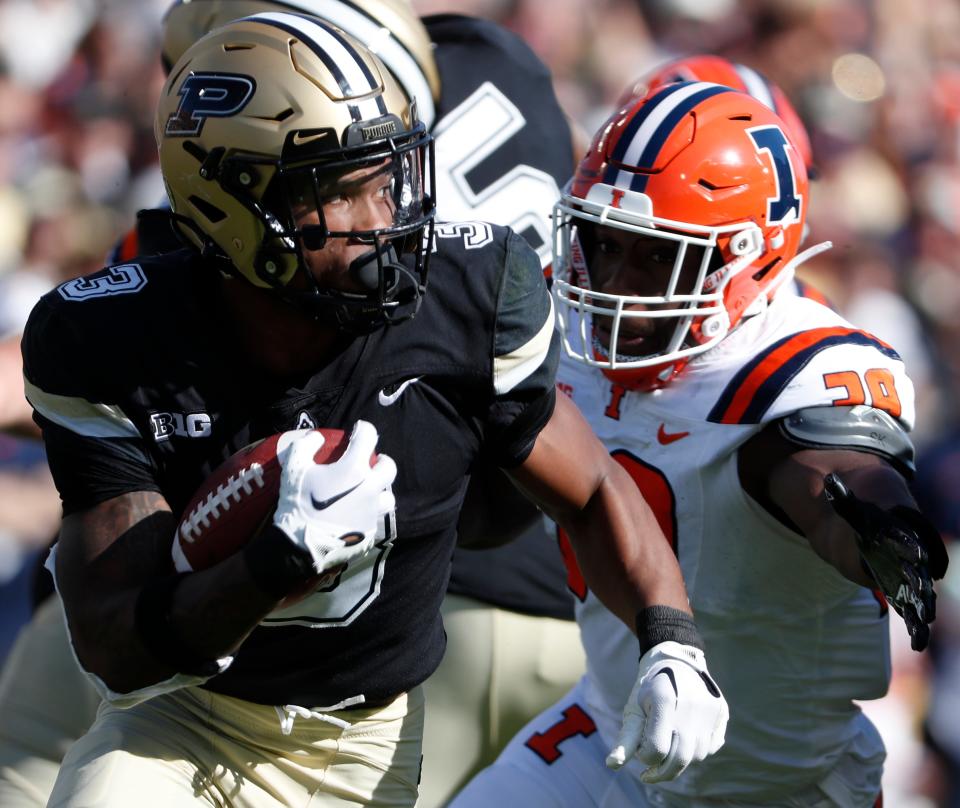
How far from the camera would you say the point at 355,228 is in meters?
2.12

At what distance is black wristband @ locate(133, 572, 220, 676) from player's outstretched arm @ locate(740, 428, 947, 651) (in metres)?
1.00

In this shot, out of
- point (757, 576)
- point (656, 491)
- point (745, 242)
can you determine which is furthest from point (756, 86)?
point (757, 576)

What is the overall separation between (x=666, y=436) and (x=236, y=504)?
1070 mm

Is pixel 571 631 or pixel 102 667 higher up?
pixel 102 667

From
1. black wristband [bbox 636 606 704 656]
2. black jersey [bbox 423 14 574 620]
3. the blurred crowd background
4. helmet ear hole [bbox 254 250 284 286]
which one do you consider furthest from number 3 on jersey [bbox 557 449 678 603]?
the blurred crowd background

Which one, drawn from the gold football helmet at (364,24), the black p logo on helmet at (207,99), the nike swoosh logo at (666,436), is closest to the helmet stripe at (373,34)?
the gold football helmet at (364,24)

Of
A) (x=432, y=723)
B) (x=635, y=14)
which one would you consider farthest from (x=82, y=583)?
(x=635, y=14)

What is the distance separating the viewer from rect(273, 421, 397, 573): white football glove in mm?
1801

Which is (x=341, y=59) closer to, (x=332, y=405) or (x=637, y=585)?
(x=332, y=405)

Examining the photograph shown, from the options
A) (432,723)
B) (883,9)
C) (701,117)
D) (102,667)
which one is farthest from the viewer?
(883,9)

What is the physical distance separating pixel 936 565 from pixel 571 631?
1.50m

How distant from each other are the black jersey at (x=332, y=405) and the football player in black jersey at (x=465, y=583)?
815mm

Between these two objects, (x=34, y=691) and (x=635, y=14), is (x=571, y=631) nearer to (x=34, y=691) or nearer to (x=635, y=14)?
(x=34, y=691)

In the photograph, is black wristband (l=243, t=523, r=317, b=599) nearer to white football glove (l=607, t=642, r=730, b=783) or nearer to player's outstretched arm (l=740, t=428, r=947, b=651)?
white football glove (l=607, t=642, r=730, b=783)
